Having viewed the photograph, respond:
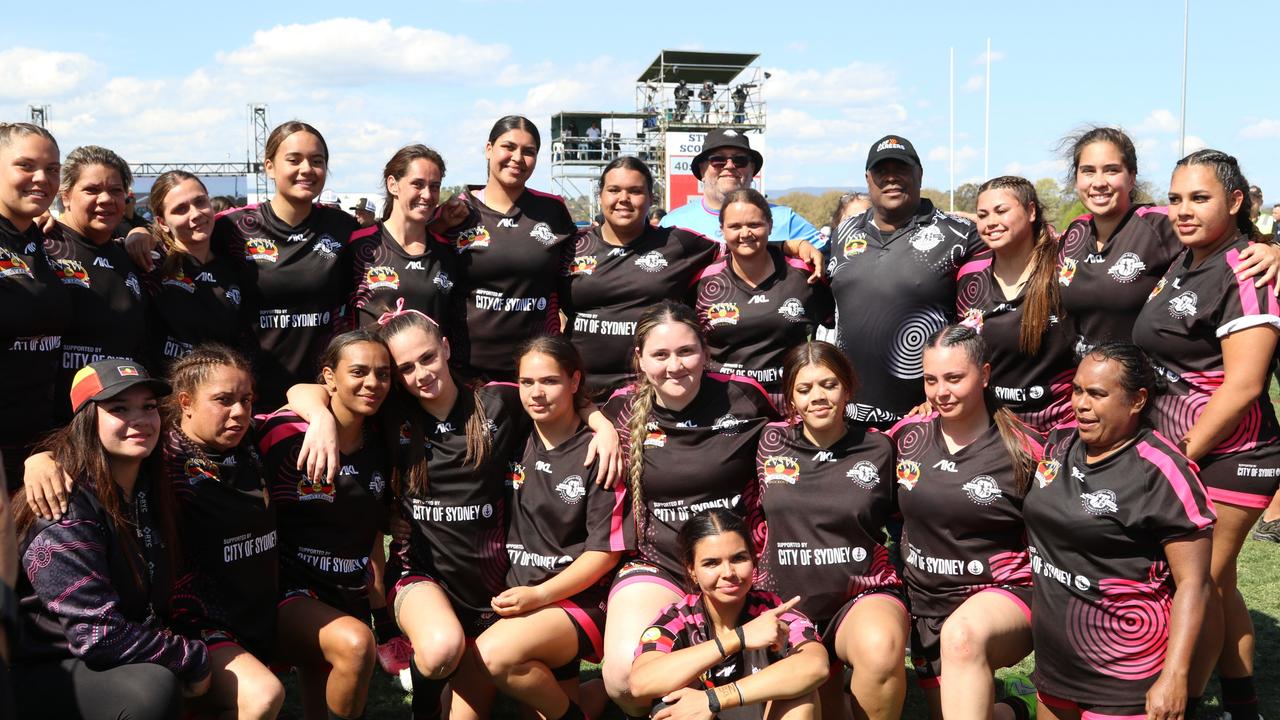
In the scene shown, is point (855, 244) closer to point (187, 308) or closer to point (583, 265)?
point (583, 265)

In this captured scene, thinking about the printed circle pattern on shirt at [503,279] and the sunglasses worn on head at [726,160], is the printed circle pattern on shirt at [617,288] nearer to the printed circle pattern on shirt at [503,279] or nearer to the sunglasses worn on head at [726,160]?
the printed circle pattern on shirt at [503,279]

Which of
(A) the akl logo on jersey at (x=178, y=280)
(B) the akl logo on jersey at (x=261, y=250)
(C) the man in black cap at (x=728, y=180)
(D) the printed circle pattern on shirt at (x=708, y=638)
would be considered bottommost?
(D) the printed circle pattern on shirt at (x=708, y=638)

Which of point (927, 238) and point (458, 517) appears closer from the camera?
point (458, 517)

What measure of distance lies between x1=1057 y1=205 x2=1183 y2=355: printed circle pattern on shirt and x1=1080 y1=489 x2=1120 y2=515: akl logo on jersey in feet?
3.84

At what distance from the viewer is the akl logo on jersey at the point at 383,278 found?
544cm

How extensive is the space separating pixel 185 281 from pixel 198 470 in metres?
1.35

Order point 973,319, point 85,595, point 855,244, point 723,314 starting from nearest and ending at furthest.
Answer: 1. point 85,595
2. point 973,319
3. point 723,314
4. point 855,244

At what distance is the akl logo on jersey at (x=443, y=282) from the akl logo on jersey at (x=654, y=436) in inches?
55.8

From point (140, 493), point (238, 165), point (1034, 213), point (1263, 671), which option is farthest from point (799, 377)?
point (238, 165)

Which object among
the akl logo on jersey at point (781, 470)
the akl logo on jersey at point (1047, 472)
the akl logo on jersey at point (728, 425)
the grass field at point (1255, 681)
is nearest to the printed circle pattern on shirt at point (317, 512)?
the grass field at point (1255, 681)

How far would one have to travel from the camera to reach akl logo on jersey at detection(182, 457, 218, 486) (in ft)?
13.8

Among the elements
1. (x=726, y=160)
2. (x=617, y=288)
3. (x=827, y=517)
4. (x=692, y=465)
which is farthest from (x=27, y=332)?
(x=726, y=160)

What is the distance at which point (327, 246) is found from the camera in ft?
17.9

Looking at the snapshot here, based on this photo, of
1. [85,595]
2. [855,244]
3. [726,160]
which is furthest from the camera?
[726,160]
